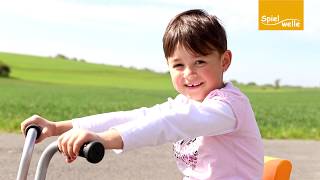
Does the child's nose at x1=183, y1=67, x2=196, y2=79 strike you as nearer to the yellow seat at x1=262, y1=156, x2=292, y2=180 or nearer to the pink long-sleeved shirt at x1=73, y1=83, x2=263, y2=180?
the pink long-sleeved shirt at x1=73, y1=83, x2=263, y2=180

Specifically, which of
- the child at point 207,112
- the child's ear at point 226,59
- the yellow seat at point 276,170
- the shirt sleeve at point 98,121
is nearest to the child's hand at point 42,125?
the child at point 207,112

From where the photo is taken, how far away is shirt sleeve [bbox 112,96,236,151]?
1.98 meters

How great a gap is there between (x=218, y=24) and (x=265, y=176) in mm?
756

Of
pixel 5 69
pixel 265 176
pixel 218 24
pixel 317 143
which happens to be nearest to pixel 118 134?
pixel 218 24

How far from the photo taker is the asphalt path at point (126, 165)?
6.67m

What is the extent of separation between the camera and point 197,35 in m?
Result: 2.37

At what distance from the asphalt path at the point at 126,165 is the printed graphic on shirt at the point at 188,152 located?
395cm

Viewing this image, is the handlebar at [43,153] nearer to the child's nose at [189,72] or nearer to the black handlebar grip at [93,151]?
the black handlebar grip at [93,151]

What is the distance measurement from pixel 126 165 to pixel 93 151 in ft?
18.5

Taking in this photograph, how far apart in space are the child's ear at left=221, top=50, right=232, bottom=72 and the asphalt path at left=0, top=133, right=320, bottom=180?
13.6 ft

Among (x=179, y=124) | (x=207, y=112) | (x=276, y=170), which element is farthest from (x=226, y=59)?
(x=276, y=170)

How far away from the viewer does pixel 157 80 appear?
65.0m

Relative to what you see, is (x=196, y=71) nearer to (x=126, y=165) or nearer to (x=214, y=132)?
(x=214, y=132)

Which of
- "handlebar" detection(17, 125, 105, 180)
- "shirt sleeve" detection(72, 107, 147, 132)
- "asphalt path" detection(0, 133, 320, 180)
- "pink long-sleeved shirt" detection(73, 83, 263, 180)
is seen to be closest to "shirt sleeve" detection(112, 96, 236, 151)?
"pink long-sleeved shirt" detection(73, 83, 263, 180)
